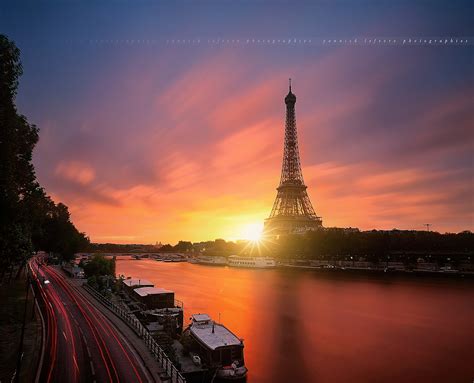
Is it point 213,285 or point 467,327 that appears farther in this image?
point 213,285

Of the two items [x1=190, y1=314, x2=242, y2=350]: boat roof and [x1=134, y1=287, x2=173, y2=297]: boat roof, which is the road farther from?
[x1=134, y1=287, x2=173, y2=297]: boat roof

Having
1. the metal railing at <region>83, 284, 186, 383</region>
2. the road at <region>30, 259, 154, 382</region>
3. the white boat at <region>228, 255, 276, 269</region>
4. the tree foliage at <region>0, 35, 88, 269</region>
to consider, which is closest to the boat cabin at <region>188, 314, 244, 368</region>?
the metal railing at <region>83, 284, 186, 383</region>

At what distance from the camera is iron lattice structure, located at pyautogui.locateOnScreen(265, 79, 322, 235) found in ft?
589

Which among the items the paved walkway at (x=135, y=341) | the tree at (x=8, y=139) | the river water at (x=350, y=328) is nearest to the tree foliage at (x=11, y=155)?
the tree at (x=8, y=139)

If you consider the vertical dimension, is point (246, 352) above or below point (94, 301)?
below

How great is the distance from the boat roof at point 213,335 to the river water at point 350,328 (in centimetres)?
383

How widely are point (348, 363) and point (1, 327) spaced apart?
1429 inches

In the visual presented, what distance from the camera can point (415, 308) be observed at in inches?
2539

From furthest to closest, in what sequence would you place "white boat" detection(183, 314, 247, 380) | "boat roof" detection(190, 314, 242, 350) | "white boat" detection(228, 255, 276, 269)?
1. "white boat" detection(228, 255, 276, 269)
2. "boat roof" detection(190, 314, 242, 350)
3. "white boat" detection(183, 314, 247, 380)

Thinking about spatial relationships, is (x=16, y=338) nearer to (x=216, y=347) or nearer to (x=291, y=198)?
(x=216, y=347)

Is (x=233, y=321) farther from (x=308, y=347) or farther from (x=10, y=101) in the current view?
(x=10, y=101)

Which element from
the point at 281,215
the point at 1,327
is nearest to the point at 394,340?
the point at 1,327

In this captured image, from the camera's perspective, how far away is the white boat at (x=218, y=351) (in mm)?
31516

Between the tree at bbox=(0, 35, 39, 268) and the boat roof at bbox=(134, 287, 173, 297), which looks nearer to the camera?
the tree at bbox=(0, 35, 39, 268)
